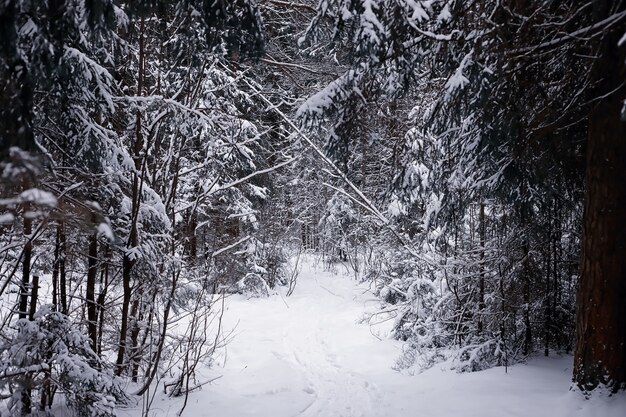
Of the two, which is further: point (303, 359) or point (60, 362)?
point (303, 359)

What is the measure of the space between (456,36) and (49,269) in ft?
17.1

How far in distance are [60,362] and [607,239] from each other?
562 cm

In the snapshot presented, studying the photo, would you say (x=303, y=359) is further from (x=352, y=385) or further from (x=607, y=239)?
(x=607, y=239)

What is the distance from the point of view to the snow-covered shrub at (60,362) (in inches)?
153

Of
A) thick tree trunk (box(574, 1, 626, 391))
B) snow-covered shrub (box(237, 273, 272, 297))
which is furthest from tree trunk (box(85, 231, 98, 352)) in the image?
snow-covered shrub (box(237, 273, 272, 297))

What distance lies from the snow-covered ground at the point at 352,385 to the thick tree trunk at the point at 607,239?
1.24 feet

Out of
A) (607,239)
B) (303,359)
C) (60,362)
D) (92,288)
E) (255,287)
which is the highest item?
(607,239)

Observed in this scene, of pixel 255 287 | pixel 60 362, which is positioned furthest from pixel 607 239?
pixel 255 287

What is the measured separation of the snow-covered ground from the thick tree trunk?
38cm

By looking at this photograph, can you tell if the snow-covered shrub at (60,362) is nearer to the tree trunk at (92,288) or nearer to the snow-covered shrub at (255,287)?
the tree trunk at (92,288)

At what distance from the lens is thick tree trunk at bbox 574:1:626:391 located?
4477mm

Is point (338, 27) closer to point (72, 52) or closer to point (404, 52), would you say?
point (404, 52)

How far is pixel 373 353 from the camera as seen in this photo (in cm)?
934

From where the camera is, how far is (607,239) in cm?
453
